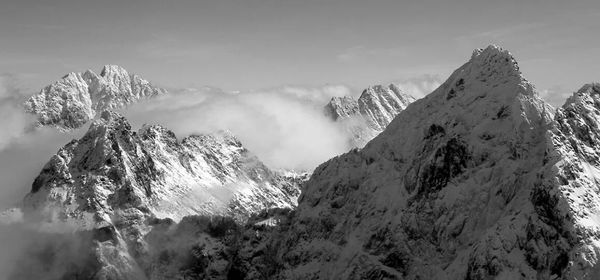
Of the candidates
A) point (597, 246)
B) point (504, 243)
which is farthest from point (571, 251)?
point (504, 243)

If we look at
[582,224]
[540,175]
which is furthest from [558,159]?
[582,224]

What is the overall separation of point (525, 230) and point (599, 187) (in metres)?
23.3

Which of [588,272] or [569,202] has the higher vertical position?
[569,202]

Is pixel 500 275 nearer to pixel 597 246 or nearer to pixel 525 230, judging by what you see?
pixel 525 230

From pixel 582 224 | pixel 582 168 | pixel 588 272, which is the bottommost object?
pixel 588 272

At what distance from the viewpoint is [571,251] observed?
182750 millimetres

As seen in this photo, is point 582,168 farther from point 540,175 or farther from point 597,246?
point 597,246

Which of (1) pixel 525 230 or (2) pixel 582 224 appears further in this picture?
(1) pixel 525 230

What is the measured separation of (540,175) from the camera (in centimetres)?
19638

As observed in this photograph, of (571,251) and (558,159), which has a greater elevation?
(558,159)

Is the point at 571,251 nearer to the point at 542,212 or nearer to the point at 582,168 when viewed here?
the point at 542,212

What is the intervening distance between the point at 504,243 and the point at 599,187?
2980cm

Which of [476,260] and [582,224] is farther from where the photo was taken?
[476,260]

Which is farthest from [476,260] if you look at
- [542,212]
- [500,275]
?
[542,212]
